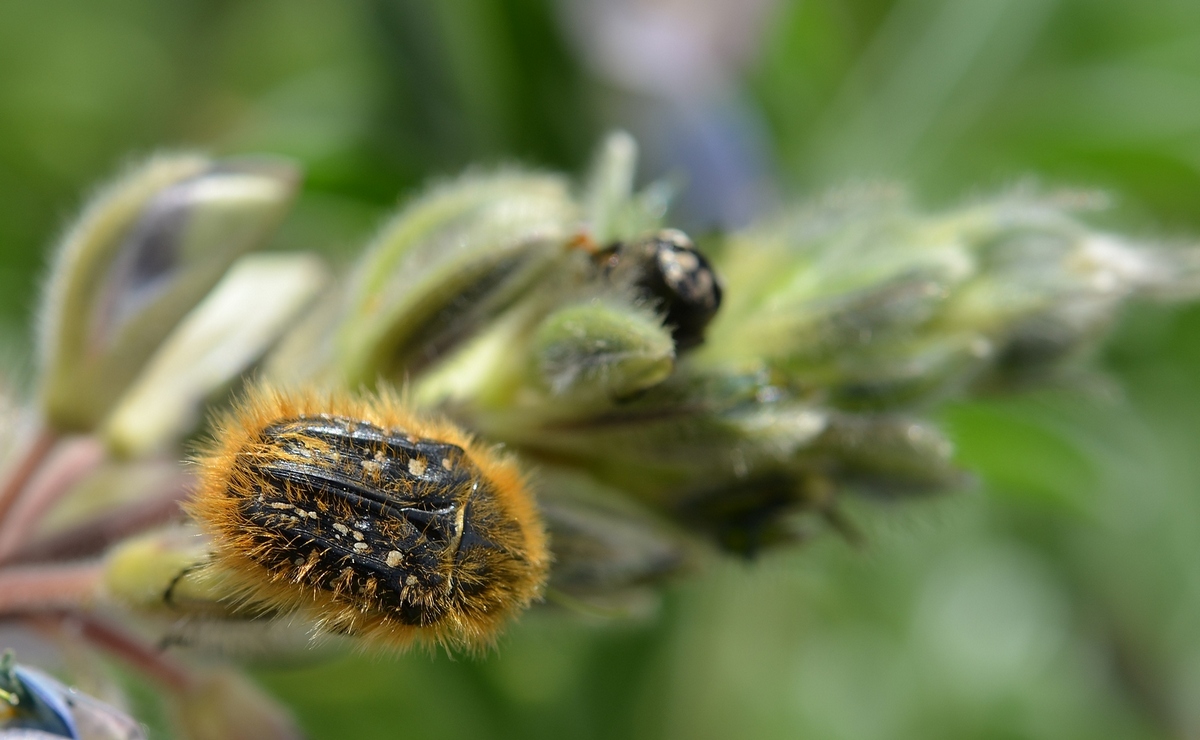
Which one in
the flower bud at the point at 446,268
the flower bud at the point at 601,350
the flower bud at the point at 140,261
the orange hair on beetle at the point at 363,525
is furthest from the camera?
the flower bud at the point at 140,261

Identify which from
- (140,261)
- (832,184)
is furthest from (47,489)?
(832,184)

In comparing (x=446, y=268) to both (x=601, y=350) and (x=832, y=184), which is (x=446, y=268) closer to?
(x=601, y=350)

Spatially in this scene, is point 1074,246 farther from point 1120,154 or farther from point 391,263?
point 1120,154

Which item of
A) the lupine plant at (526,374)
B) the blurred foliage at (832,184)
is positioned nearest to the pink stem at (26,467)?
the lupine plant at (526,374)

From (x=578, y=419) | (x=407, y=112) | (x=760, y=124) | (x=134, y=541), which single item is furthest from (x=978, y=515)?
(x=134, y=541)

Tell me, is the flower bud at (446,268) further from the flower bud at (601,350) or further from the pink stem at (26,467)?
the pink stem at (26,467)

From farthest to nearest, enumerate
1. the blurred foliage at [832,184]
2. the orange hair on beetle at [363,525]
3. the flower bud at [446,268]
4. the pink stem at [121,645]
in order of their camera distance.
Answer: the blurred foliage at [832,184], the pink stem at [121,645], the flower bud at [446,268], the orange hair on beetle at [363,525]
